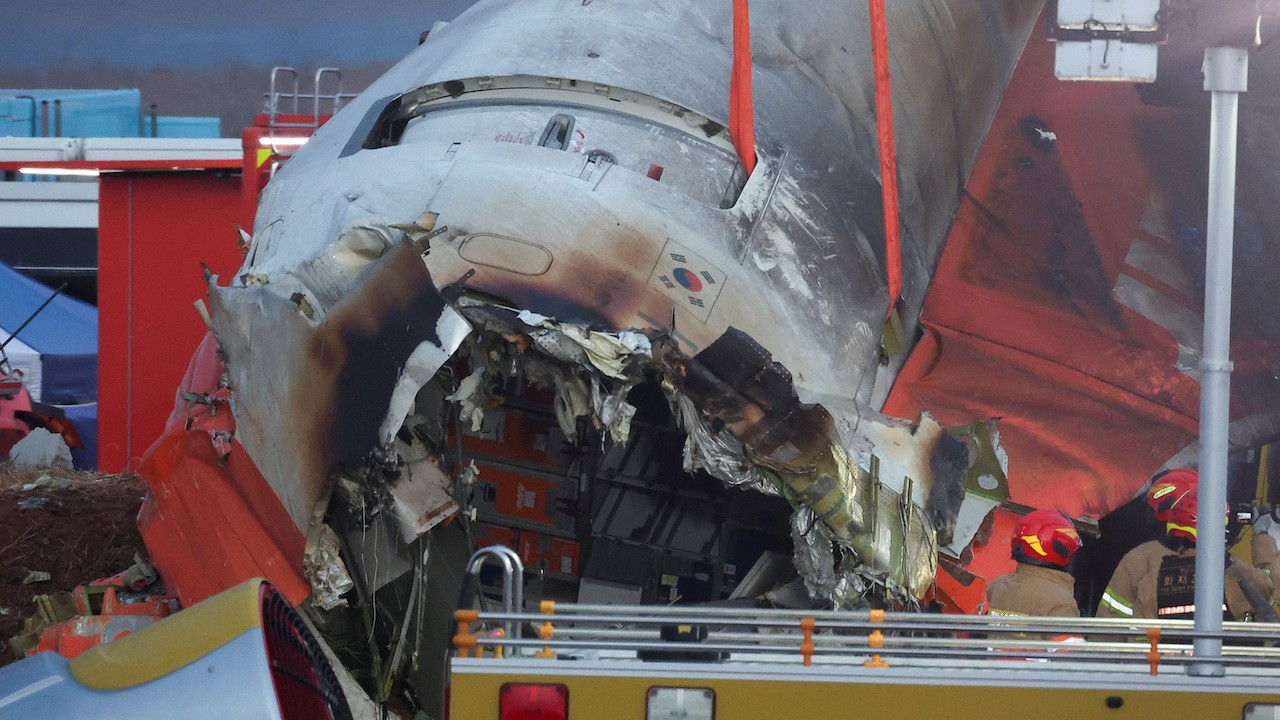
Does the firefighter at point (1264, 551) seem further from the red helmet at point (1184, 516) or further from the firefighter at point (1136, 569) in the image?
the red helmet at point (1184, 516)

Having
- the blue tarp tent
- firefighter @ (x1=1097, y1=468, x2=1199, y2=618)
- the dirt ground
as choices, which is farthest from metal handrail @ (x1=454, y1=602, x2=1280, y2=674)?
the blue tarp tent

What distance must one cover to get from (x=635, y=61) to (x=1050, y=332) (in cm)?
418

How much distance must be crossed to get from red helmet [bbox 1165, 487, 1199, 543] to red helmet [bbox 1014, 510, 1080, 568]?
60 centimetres

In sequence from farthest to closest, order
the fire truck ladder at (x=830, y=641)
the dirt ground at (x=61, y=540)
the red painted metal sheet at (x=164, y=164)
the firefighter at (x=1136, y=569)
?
the red painted metal sheet at (x=164, y=164), the dirt ground at (x=61, y=540), the firefighter at (x=1136, y=569), the fire truck ladder at (x=830, y=641)

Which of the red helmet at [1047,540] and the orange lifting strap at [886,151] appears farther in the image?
the orange lifting strap at [886,151]

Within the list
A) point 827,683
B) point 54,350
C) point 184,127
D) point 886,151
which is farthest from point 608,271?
point 184,127

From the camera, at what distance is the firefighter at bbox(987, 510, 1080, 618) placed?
690 cm

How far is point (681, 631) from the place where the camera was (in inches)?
176

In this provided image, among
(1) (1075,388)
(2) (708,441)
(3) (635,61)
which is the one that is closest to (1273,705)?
(2) (708,441)

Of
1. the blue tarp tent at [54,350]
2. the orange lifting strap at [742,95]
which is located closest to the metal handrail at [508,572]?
the orange lifting strap at [742,95]

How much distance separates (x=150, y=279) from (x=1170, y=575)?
1103 cm

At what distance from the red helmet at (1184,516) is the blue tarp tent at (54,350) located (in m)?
14.7

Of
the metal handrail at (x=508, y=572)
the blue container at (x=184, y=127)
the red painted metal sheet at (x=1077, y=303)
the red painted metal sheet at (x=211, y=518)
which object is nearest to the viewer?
the metal handrail at (x=508, y=572)

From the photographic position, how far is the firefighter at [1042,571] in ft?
22.6
